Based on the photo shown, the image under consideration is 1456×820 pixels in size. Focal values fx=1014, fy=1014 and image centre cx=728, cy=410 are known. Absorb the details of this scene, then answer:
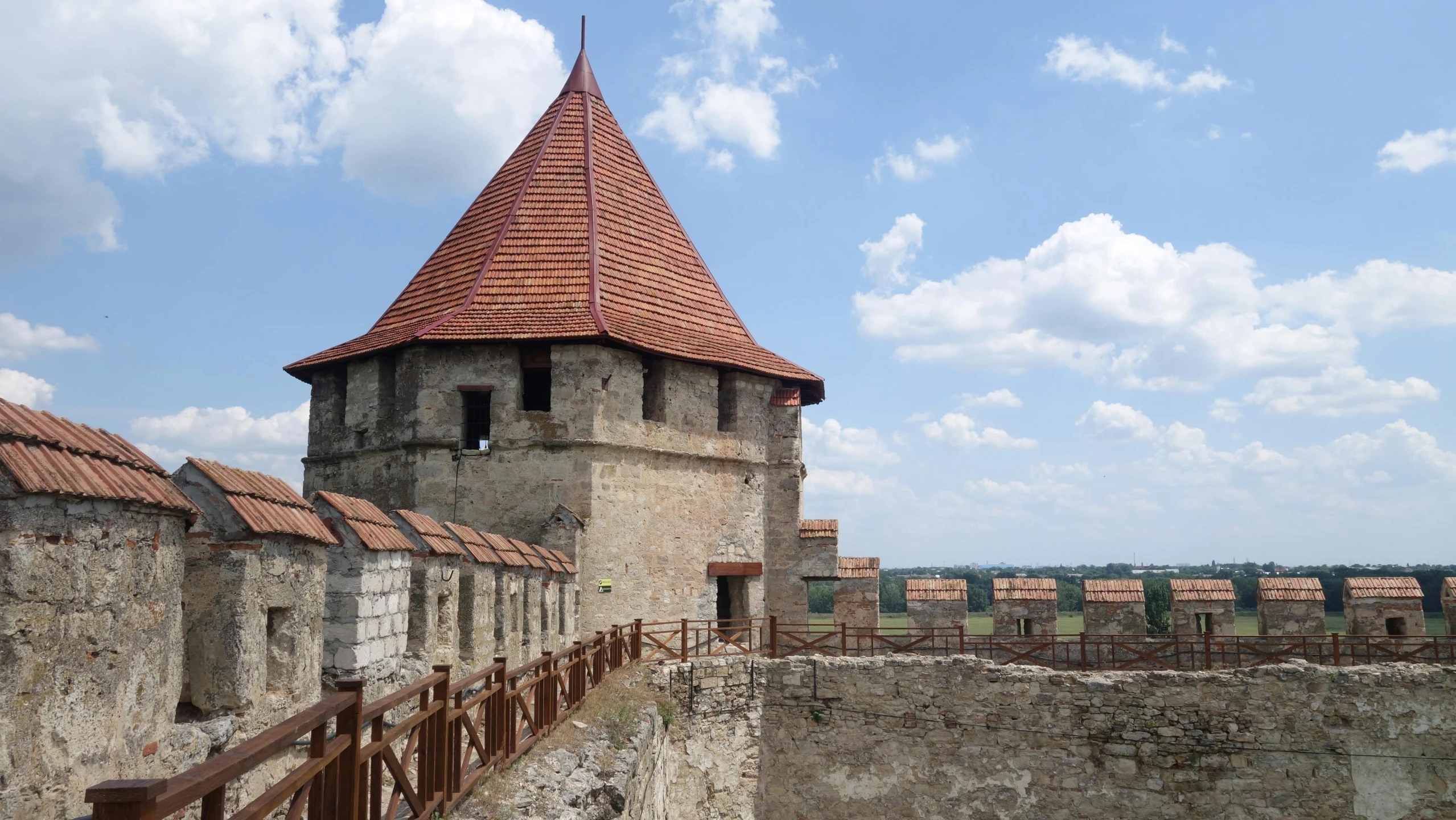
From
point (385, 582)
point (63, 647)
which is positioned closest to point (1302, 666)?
point (385, 582)

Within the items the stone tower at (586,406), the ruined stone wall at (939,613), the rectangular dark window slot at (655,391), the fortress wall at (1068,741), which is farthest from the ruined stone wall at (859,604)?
the rectangular dark window slot at (655,391)

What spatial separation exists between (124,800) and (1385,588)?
1762cm

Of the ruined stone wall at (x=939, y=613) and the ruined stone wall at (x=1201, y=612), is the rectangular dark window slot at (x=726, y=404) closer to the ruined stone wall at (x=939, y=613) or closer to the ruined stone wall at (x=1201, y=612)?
the ruined stone wall at (x=939, y=613)

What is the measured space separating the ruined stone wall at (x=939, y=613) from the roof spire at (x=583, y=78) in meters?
11.9

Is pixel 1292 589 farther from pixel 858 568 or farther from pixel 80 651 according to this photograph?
pixel 80 651

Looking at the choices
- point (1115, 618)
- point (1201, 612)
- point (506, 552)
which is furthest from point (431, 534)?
point (1201, 612)

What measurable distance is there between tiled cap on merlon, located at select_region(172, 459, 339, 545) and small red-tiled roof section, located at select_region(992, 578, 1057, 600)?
12431mm

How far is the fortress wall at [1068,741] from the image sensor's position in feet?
44.2

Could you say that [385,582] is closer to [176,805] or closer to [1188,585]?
[176,805]

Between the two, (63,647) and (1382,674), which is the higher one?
(63,647)

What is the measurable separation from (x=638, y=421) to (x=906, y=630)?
5.17 meters

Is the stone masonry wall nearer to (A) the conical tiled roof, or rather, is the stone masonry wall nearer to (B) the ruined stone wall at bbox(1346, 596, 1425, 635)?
(A) the conical tiled roof

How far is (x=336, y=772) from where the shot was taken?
12.3ft

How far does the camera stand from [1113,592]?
1539cm
